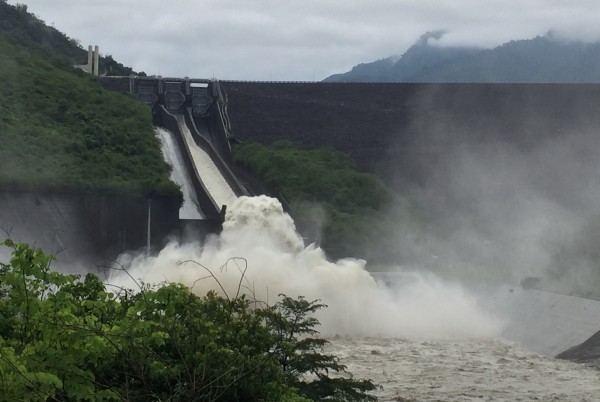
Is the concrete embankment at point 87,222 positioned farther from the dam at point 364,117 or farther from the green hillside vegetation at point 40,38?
the green hillside vegetation at point 40,38

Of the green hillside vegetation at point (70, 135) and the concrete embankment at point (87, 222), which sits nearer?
the concrete embankment at point (87, 222)

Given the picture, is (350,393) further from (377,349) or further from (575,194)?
(575,194)

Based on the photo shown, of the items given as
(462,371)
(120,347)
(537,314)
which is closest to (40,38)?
(537,314)

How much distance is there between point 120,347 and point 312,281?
41.5m

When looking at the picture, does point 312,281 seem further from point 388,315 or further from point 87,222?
point 87,222

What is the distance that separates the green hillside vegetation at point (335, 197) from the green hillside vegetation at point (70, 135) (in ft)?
25.3

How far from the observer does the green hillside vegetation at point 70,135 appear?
231 feet

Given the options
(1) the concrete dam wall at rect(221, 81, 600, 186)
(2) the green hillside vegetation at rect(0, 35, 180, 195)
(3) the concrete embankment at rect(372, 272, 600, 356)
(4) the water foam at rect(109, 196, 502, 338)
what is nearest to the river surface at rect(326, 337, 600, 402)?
(3) the concrete embankment at rect(372, 272, 600, 356)

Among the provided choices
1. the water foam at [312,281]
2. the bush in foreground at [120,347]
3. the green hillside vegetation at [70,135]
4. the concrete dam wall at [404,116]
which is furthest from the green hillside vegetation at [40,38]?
the bush in foreground at [120,347]

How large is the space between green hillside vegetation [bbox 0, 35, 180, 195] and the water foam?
864 centimetres

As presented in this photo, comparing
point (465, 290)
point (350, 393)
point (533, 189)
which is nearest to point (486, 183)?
point (533, 189)

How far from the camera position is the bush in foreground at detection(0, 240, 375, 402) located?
13.8 m

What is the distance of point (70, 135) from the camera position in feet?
279

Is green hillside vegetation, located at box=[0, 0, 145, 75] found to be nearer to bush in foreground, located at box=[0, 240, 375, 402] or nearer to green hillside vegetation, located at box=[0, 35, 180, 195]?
green hillside vegetation, located at box=[0, 35, 180, 195]
